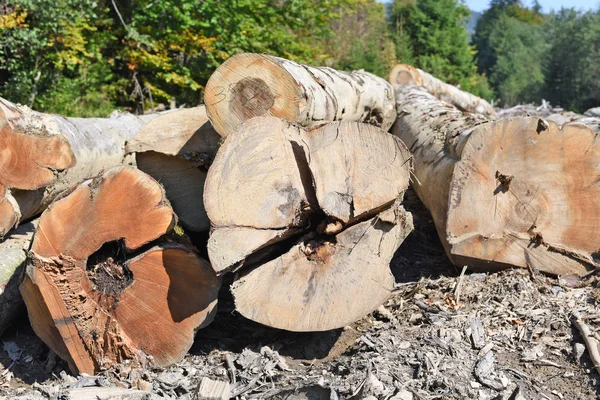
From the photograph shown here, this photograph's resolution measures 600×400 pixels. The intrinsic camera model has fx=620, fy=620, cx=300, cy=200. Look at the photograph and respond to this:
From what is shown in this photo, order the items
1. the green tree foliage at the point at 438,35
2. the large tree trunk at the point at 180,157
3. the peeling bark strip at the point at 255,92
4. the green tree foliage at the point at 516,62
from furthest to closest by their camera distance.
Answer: the green tree foliage at the point at 516,62 < the green tree foliage at the point at 438,35 < the large tree trunk at the point at 180,157 < the peeling bark strip at the point at 255,92

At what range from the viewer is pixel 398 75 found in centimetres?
831

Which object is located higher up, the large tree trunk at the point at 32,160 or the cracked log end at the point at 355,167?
the cracked log end at the point at 355,167

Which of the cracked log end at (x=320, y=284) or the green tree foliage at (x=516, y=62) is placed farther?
the green tree foliage at (x=516, y=62)

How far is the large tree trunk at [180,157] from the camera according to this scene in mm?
3594

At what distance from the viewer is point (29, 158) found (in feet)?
11.2

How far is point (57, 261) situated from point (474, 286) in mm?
2189

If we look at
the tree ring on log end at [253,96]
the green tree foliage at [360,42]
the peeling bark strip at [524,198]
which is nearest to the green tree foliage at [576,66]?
the green tree foliage at [360,42]

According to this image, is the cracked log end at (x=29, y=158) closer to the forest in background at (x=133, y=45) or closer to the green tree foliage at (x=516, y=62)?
the forest in background at (x=133, y=45)

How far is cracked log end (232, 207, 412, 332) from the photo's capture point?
2.84 m

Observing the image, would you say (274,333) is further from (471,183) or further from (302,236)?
(471,183)

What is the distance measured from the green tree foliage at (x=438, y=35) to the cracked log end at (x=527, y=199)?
1823 centimetres

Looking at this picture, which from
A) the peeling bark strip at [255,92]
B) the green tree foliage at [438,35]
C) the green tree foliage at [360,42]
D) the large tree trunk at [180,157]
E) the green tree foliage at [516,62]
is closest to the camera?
the peeling bark strip at [255,92]

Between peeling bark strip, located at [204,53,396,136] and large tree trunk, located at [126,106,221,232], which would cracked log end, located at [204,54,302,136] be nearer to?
peeling bark strip, located at [204,53,396,136]

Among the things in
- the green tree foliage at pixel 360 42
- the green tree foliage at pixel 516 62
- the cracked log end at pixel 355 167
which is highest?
the cracked log end at pixel 355 167
